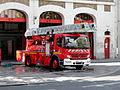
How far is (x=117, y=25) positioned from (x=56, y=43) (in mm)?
15642

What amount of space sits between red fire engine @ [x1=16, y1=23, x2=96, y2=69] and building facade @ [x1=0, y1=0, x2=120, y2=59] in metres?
7.63

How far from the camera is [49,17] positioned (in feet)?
92.6

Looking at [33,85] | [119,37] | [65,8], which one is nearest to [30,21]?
[65,8]

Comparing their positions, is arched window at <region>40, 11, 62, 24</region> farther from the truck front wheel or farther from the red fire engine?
the red fire engine

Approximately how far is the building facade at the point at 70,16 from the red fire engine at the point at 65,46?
7626mm

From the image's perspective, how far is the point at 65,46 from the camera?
17.4m

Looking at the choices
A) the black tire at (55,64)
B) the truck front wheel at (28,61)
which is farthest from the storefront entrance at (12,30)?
the black tire at (55,64)

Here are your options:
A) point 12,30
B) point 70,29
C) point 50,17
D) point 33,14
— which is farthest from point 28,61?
point 12,30

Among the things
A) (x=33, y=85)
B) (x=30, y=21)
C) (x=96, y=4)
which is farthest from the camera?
(x=96, y=4)

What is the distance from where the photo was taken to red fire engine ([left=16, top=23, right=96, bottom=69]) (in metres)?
17.3

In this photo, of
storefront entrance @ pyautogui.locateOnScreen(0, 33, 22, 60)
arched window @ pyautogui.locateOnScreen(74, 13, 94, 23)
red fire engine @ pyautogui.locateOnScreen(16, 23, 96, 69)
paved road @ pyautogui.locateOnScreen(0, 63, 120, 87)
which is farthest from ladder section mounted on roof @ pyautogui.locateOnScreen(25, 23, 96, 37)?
storefront entrance @ pyautogui.locateOnScreen(0, 33, 22, 60)

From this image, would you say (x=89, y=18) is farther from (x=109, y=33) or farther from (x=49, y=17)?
(x=49, y=17)

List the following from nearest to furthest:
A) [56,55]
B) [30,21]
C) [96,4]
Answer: [56,55]
[30,21]
[96,4]

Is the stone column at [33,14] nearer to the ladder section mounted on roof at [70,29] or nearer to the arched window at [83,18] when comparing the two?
the arched window at [83,18]
